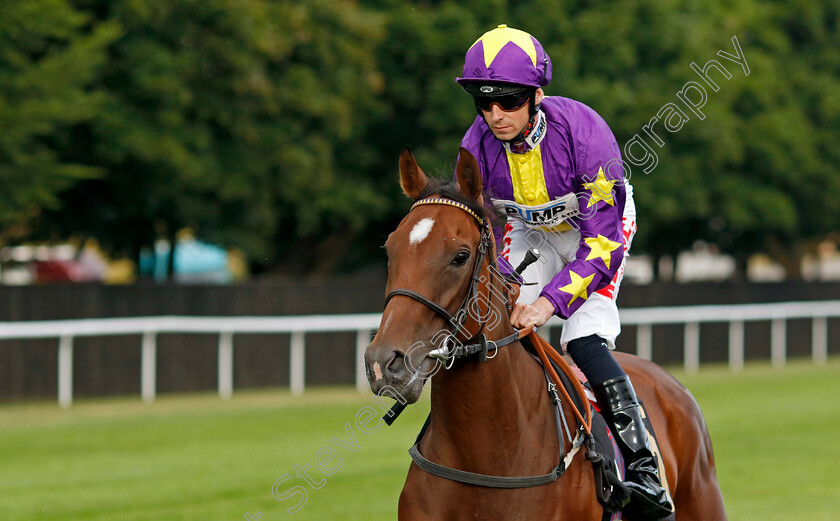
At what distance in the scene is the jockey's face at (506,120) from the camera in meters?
3.68

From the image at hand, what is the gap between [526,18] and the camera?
57.4 ft

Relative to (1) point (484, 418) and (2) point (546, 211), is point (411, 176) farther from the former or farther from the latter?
(1) point (484, 418)

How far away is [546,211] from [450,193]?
2.17 ft

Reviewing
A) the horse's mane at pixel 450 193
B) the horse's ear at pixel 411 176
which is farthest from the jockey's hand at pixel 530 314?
the horse's ear at pixel 411 176

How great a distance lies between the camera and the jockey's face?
368 centimetres

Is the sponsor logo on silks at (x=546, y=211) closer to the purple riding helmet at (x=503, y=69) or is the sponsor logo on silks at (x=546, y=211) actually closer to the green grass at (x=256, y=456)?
the purple riding helmet at (x=503, y=69)

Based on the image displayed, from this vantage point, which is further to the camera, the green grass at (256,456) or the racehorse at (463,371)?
the green grass at (256,456)

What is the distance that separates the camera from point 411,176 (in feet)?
11.6

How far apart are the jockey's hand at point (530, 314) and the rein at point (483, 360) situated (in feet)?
0.12

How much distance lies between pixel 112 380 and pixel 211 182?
2.77 meters

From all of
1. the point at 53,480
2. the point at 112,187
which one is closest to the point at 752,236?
the point at 112,187

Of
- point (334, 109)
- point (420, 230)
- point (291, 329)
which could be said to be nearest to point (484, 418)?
point (420, 230)

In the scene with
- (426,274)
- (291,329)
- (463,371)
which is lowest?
(291,329)

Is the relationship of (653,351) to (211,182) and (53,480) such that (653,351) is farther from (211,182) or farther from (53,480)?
(53,480)
